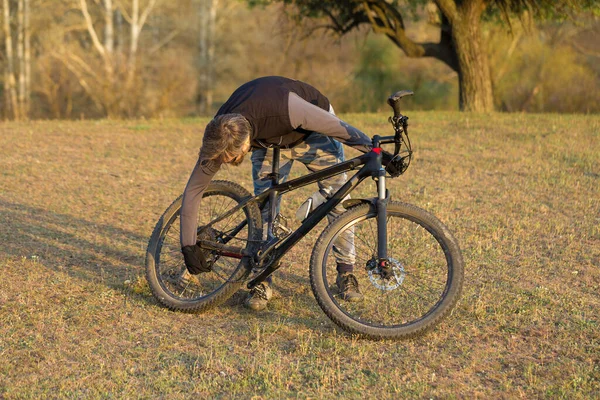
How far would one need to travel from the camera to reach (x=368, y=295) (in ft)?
18.2

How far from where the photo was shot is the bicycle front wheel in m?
4.65

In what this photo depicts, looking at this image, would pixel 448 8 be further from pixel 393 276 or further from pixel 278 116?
pixel 393 276

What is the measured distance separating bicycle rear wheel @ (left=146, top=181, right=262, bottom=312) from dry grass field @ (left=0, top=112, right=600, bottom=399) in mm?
169

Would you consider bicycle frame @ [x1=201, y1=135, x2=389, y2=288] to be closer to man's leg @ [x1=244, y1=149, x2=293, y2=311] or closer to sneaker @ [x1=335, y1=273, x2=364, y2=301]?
man's leg @ [x1=244, y1=149, x2=293, y2=311]

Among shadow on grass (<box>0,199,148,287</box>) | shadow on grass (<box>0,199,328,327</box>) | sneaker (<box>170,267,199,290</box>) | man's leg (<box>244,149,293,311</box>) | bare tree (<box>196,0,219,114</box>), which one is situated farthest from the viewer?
bare tree (<box>196,0,219,114</box>)

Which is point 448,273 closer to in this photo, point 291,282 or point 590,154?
point 291,282

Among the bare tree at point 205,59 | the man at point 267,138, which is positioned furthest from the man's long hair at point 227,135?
the bare tree at point 205,59

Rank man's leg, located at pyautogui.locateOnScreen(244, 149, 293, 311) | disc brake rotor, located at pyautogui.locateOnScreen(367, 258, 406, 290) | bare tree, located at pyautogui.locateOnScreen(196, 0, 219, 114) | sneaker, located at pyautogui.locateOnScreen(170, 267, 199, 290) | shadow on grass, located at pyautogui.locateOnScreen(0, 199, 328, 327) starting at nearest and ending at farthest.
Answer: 1. disc brake rotor, located at pyautogui.locateOnScreen(367, 258, 406, 290)
2. man's leg, located at pyautogui.locateOnScreen(244, 149, 293, 311)
3. sneaker, located at pyautogui.locateOnScreen(170, 267, 199, 290)
4. shadow on grass, located at pyautogui.locateOnScreen(0, 199, 328, 327)
5. bare tree, located at pyautogui.locateOnScreen(196, 0, 219, 114)

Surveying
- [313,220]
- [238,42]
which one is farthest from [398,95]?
[238,42]

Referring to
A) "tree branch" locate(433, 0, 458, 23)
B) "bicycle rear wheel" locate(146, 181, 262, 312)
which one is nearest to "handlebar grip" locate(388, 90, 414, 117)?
"bicycle rear wheel" locate(146, 181, 262, 312)

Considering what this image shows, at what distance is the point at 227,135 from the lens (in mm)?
4566

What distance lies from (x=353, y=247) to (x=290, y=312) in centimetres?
68

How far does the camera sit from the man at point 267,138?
464cm

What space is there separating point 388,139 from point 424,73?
90.4ft
